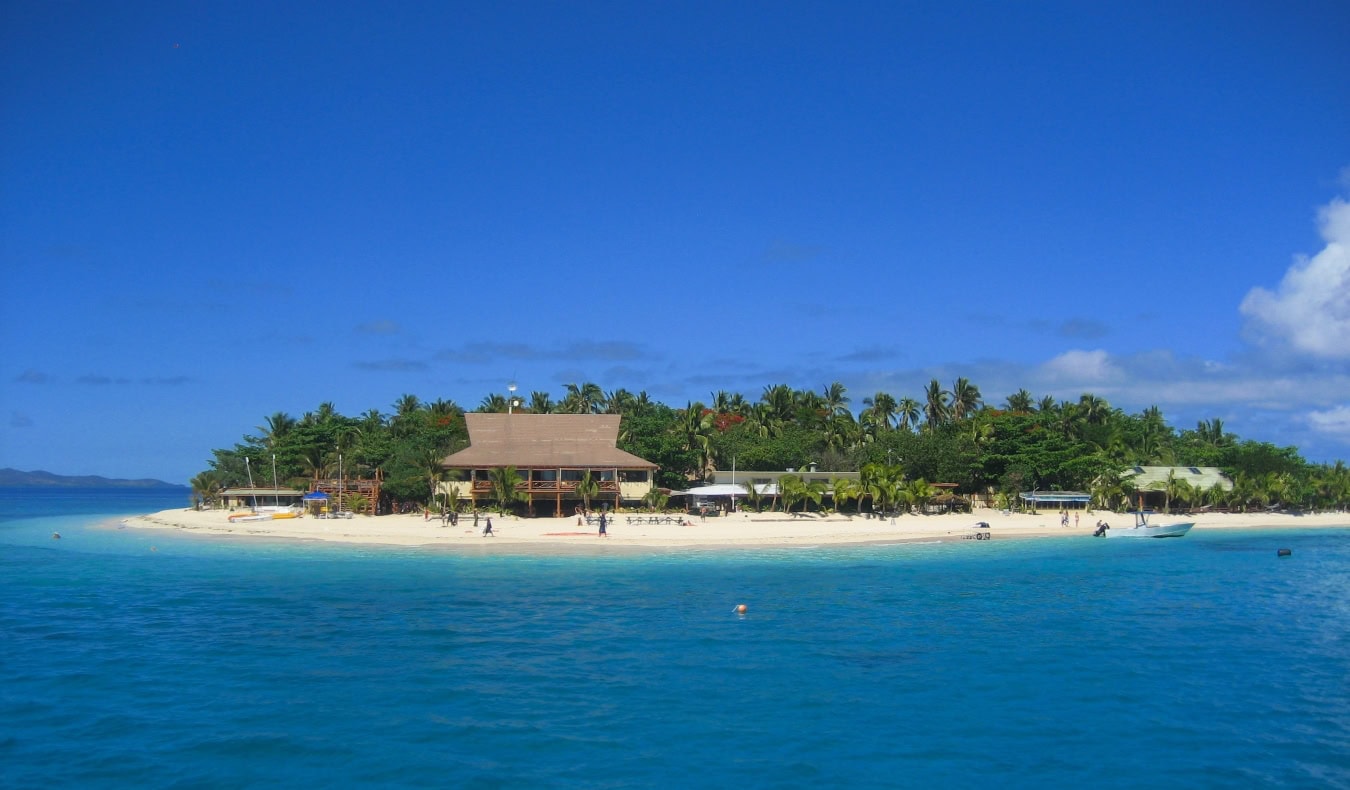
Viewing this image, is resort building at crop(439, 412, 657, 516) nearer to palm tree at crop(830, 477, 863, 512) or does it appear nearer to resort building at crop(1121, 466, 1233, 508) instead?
palm tree at crop(830, 477, 863, 512)

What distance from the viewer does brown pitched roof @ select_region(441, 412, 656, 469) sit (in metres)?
44.8

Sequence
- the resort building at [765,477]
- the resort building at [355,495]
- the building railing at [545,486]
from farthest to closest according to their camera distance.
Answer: the resort building at [765,477] < the resort building at [355,495] < the building railing at [545,486]

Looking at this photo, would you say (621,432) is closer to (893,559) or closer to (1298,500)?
(893,559)

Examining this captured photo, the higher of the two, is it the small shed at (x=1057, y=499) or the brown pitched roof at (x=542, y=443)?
the brown pitched roof at (x=542, y=443)

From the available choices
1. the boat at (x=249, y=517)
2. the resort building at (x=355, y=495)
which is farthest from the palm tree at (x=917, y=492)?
the boat at (x=249, y=517)

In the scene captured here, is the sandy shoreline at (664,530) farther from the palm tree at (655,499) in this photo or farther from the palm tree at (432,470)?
the palm tree at (655,499)

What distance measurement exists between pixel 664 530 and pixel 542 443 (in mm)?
10599

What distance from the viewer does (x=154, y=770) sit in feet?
37.0

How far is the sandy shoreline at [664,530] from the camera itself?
119 ft

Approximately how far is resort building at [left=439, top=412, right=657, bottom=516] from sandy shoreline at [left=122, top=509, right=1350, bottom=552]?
1.91 metres

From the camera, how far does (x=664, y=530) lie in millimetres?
39031

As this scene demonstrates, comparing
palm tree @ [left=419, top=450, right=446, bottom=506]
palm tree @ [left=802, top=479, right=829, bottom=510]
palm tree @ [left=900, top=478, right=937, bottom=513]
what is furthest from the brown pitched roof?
palm tree @ [left=900, top=478, right=937, bottom=513]

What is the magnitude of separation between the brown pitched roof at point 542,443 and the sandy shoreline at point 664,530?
9.68 ft

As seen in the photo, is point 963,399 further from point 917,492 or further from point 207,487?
point 207,487
